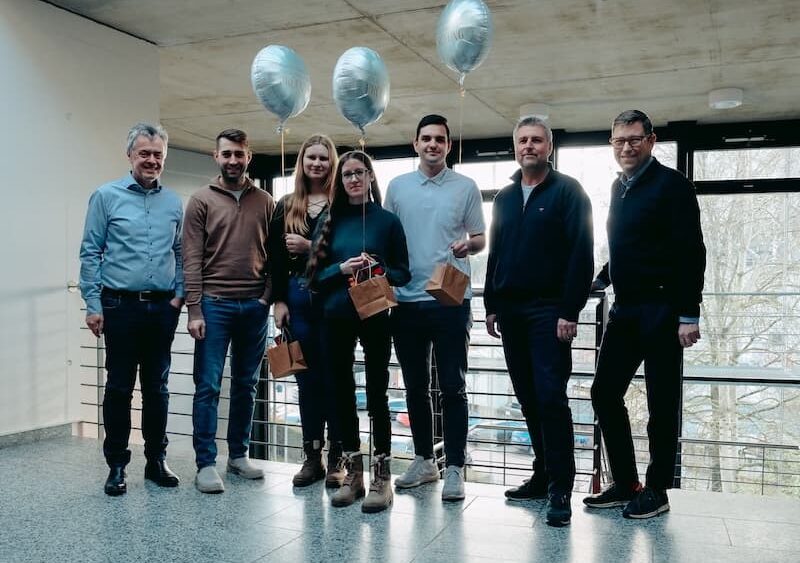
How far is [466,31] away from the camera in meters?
2.70

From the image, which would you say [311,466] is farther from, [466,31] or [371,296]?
[466,31]

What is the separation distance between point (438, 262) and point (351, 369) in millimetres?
499

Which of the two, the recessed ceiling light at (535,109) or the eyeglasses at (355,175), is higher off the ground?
the recessed ceiling light at (535,109)

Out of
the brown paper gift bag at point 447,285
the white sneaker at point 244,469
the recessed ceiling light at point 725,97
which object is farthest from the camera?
the recessed ceiling light at point 725,97

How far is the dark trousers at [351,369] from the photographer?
2549 millimetres

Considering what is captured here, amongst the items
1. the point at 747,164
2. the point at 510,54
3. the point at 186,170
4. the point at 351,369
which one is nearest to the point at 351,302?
the point at 351,369

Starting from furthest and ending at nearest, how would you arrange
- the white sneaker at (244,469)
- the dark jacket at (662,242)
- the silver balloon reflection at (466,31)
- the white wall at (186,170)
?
the white wall at (186,170)
the white sneaker at (244,469)
the silver balloon reflection at (466,31)
the dark jacket at (662,242)

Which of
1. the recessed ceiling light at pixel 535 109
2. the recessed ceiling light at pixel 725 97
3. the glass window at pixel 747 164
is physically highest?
the recessed ceiling light at pixel 535 109

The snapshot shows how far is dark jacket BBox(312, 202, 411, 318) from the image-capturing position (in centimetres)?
252

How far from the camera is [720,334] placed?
6777 mm

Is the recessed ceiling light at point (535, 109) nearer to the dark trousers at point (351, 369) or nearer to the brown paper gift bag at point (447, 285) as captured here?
the brown paper gift bag at point (447, 285)

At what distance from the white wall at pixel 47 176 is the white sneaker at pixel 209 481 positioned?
58.7 inches

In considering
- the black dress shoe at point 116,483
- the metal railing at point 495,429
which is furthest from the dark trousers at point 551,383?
the metal railing at point 495,429

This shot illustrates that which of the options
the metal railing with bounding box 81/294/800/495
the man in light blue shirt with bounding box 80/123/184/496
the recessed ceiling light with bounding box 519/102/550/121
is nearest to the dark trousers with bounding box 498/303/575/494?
the man in light blue shirt with bounding box 80/123/184/496
